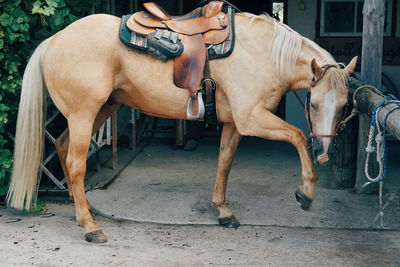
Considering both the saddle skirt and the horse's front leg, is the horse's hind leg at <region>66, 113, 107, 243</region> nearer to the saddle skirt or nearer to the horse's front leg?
the saddle skirt

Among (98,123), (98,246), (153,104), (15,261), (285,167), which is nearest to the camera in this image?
(15,261)

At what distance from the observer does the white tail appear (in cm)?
475

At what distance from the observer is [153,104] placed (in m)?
4.73

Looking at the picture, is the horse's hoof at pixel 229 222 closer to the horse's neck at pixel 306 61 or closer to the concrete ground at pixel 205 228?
the concrete ground at pixel 205 228

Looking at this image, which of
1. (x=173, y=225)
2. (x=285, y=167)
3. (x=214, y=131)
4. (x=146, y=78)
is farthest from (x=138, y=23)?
(x=214, y=131)

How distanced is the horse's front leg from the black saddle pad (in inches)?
20.3

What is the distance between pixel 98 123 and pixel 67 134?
0.29 meters

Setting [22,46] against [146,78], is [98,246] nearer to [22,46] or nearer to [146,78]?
[146,78]

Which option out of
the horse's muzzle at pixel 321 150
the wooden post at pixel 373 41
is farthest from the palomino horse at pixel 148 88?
the wooden post at pixel 373 41

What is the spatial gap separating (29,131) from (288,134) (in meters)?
2.09

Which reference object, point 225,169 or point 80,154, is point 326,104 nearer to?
point 225,169

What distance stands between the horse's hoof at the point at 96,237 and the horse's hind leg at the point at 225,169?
976 millimetres

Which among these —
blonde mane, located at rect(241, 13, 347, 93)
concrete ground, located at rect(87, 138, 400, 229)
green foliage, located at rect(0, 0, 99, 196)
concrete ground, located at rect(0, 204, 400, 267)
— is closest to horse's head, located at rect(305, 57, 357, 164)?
blonde mane, located at rect(241, 13, 347, 93)

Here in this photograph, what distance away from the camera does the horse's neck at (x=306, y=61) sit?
427cm
